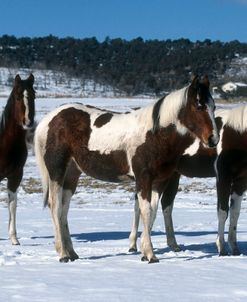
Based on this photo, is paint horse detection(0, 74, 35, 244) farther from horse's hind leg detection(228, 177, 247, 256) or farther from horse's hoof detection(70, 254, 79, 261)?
horse's hind leg detection(228, 177, 247, 256)

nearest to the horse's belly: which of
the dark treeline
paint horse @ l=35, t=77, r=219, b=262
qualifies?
paint horse @ l=35, t=77, r=219, b=262

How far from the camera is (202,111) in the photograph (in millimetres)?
7250

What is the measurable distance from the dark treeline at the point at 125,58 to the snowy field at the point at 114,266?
103439mm

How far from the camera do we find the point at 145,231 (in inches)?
299

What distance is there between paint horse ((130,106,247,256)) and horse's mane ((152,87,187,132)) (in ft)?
2.92

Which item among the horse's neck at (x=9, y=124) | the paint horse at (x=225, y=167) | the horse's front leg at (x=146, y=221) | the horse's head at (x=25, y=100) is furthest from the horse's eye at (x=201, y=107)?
the horse's neck at (x=9, y=124)

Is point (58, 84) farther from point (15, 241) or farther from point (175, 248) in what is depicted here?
point (175, 248)

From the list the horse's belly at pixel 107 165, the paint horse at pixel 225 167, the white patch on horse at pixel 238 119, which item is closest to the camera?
the horse's belly at pixel 107 165

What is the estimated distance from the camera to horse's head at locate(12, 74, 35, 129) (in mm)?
9844

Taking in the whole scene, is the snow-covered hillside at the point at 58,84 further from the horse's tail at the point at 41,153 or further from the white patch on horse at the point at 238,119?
the horse's tail at the point at 41,153

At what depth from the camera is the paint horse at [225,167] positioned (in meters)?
8.13

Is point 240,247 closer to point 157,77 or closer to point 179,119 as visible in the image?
point 179,119

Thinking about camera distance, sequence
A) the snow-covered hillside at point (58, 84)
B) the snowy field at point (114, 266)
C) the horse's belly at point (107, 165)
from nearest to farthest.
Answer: the snowy field at point (114, 266) → the horse's belly at point (107, 165) → the snow-covered hillside at point (58, 84)

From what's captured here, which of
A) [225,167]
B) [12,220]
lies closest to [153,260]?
[225,167]
